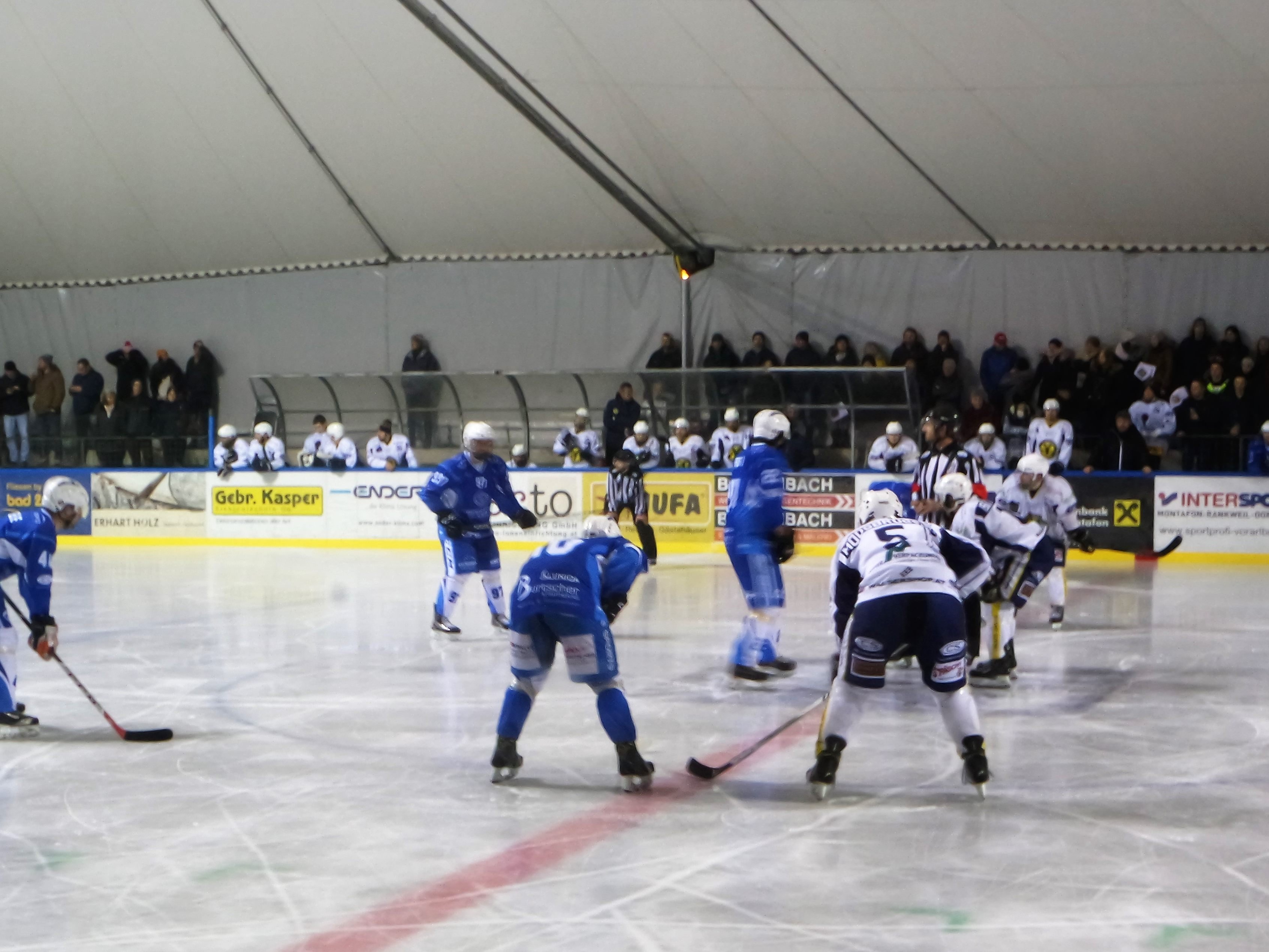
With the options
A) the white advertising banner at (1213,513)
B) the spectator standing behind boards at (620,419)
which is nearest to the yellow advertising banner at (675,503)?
the spectator standing behind boards at (620,419)

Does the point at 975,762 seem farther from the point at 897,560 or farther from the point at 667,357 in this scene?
the point at 667,357

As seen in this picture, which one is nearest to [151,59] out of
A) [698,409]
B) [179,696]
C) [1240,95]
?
[698,409]

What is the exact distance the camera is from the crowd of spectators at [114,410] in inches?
752

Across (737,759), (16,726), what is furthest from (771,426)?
(16,726)

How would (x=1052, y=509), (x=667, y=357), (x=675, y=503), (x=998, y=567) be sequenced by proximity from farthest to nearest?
(x=667, y=357), (x=675, y=503), (x=1052, y=509), (x=998, y=567)

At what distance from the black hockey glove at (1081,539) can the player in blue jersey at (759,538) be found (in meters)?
3.04

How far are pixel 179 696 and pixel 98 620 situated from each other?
11.1 ft

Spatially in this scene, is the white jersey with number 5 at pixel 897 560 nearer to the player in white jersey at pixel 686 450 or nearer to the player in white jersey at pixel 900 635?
the player in white jersey at pixel 900 635

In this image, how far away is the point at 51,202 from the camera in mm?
19703

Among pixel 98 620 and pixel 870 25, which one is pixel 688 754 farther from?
pixel 870 25

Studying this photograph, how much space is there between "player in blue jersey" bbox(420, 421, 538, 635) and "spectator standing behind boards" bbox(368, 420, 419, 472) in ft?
26.6

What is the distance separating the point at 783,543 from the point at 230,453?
40.5 feet

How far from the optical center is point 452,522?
31.4 feet

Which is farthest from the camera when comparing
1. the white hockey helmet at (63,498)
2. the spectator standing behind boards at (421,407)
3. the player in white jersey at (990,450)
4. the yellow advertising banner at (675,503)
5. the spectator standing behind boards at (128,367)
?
the spectator standing behind boards at (128,367)
